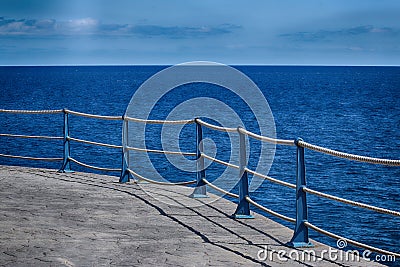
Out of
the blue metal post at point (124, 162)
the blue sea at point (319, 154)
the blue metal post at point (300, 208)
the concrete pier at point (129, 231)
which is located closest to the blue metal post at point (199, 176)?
the concrete pier at point (129, 231)

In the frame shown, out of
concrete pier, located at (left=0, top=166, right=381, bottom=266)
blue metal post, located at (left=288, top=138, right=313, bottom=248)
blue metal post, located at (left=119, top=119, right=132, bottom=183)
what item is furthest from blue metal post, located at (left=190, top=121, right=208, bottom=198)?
blue metal post, located at (left=288, top=138, right=313, bottom=248)

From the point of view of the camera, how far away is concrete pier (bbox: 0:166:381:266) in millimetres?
7328

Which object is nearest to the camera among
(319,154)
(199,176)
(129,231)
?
(129,231)

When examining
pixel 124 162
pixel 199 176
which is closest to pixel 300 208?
pixel 199 176

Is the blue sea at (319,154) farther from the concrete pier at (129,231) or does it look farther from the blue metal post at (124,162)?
the concrete pier at (129,231)

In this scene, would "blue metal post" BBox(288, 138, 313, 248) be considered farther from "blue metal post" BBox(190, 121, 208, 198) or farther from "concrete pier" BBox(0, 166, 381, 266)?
"blue metal post" BBox(190, 121, 208, 198)

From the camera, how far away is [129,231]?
8.60 m

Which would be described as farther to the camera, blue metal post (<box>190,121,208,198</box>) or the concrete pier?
blue metal post (<box>190,121,208,198</box>)

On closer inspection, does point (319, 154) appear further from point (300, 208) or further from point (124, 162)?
point (300, 208)

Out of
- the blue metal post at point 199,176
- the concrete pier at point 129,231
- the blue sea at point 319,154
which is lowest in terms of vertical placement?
the blue sea at point 319,154

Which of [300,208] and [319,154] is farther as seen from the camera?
[319,154]

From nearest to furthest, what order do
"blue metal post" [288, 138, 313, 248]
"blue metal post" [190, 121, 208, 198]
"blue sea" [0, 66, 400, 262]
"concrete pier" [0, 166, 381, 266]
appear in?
"concrete pier" [0, 166, 381, 266]
"blue metal post" [288, 138, 313, 248]
"blue metal post" [190, 121, 208, 198]
"blue sea" [0, 66, 400, 262]

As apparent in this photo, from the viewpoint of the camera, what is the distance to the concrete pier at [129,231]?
24.0 ft

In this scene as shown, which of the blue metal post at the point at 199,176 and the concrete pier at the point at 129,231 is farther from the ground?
the blue metal post at the point at 199,176
